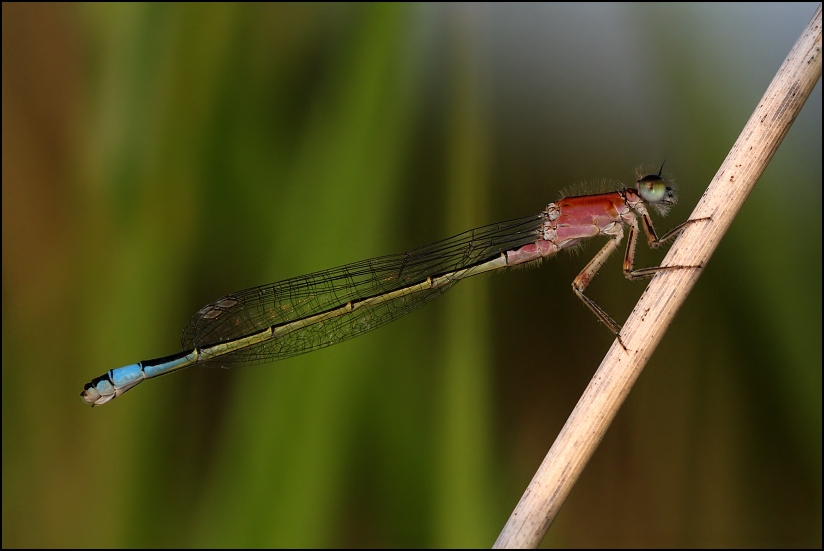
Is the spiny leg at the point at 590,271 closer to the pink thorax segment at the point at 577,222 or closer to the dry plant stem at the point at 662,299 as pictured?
the pink thorax segment at the point at 577,222

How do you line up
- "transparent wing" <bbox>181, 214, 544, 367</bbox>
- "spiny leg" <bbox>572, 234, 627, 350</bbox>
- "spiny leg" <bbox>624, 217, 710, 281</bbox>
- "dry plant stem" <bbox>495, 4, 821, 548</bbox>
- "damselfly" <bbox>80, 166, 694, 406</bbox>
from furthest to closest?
"transparent wing" <bbox>181, 214, 544, 367</bbox> → "damselfly" <bbox>80, 166, 694, 406</bbox> → "spiny leg" <bbox>572, 234, 627, 350</bbox> → "spiny leg" <bbox>624, 217, 710, 281</bbox> → "dry plant stem" <bbox>495, 4, 821, 548</bbox>

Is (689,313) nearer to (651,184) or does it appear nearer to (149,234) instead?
(651,184)

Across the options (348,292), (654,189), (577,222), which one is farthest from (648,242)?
(348,292)

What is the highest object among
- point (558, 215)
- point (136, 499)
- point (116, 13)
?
point (116, 13)

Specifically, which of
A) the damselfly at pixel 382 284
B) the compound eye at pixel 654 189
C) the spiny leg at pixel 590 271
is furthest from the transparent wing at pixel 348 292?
the compound eye at pixel 654 189

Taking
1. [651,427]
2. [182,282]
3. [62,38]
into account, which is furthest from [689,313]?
[62,38]

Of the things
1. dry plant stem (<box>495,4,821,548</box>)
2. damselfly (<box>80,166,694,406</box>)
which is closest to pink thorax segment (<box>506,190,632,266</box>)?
damselfly (<box>80,166,694,406</box>)

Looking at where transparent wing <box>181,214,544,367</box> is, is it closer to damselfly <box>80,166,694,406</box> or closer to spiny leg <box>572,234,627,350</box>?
damselfly <box>80,166,694,406</box>
